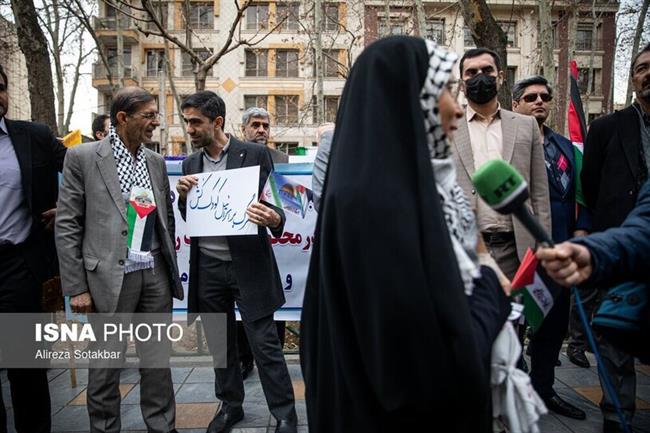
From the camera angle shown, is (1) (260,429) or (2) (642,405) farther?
(2) (642,405)

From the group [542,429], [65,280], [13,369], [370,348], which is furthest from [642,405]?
[13,369]

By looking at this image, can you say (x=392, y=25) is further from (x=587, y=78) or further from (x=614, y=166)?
(x=587, y=78)

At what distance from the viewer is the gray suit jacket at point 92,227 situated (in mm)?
2936

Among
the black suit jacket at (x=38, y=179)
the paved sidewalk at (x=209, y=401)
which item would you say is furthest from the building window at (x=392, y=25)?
the black suit jacket at (x=38, y=179)

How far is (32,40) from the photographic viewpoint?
5.84m

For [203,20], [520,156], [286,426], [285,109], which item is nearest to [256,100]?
[285,109]

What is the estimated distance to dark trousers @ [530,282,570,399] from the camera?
355cm

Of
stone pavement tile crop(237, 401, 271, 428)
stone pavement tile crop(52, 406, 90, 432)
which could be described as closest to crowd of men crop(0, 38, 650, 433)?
stone pavement tile crop(237, 401, 271, 428)

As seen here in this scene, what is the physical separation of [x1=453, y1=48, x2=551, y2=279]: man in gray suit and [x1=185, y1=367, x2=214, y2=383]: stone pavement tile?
9.22 feet

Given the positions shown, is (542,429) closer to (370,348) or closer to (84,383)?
(370,348)

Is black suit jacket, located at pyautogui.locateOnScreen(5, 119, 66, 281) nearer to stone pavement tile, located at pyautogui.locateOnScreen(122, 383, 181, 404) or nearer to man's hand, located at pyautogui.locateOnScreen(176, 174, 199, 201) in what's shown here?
man's hand, located at pyautogui.locateOnScreen(176, 174, 199, 201)

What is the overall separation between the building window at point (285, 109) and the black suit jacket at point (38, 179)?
1107 inches

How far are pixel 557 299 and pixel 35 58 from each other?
6.26 m

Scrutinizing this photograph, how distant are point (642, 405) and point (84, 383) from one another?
470 cm
